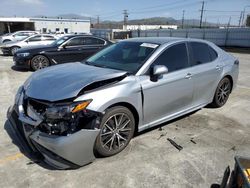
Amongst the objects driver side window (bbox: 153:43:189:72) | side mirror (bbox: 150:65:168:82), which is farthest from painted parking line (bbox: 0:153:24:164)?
driver side window (bbox: 153:43:189:72)

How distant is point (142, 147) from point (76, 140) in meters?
1.18

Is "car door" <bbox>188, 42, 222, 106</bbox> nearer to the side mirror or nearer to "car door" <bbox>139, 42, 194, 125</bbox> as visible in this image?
"car door" <bbox>139, 42, 194, 125</bbox>

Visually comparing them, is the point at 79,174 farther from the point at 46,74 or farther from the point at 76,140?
the point at 46,74

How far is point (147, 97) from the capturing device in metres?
3.56

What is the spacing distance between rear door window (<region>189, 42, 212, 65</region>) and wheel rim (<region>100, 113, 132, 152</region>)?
1863mm

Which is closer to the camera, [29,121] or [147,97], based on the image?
[29,121]

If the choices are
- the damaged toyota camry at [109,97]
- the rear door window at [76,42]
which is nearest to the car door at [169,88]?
the damaged toyota camry at [109,97]

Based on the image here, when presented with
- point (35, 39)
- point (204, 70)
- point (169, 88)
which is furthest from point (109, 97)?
point (35, 39)

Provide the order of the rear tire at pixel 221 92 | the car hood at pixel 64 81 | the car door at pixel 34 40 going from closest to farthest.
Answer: the car hood at pixel 64 81, the rear tire at pixel 221 92, the car door at pixel 34 40

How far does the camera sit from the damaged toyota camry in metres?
2.86

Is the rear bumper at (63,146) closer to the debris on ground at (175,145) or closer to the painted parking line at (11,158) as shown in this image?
the painted parking line at (11,158)

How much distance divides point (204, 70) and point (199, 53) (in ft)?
1.17

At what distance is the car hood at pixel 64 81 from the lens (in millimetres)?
2986

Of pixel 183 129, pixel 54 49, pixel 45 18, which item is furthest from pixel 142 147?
pixel 45 18
